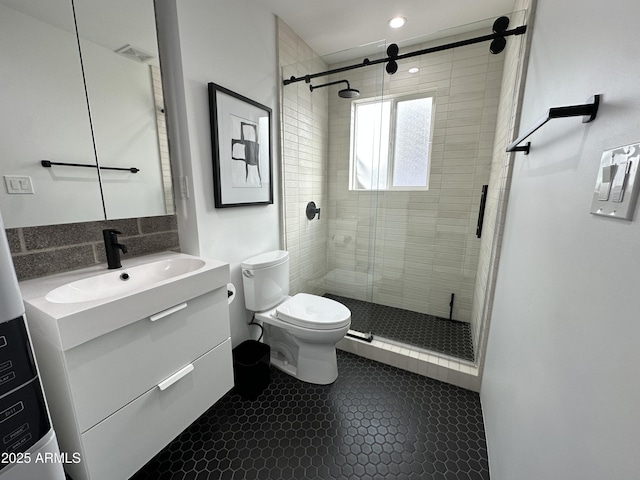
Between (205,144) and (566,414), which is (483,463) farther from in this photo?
(205,144)

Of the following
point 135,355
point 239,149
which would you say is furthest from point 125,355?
point 239,149

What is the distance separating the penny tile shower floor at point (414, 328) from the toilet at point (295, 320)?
1.75 ft

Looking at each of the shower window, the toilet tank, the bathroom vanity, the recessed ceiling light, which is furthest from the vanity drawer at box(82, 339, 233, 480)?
the recessed ceiling light

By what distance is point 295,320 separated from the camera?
5.28 ft

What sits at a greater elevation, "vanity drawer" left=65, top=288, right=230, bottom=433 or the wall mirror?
the wall mirror

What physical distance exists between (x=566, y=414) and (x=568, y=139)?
69 cm

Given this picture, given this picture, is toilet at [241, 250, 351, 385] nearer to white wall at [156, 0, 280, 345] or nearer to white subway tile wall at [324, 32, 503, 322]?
white wall at [156, 0, 280, 345]

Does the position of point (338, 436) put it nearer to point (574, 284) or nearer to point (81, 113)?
point (574, 284)

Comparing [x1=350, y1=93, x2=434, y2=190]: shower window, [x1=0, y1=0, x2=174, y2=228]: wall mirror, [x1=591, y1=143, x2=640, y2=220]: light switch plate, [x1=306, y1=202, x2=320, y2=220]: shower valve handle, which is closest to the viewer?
[x1=591, y1=143, x2=640, y2=220]: light switch plate

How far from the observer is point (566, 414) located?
57 cm

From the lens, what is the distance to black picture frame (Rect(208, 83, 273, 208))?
1.49 meters

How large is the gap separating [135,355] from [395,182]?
7.41 ft

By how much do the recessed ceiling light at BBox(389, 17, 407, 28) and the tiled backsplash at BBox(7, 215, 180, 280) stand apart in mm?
2080

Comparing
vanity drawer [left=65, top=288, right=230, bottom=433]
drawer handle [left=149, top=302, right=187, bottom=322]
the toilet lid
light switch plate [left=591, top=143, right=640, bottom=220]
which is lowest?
the toilet lid
